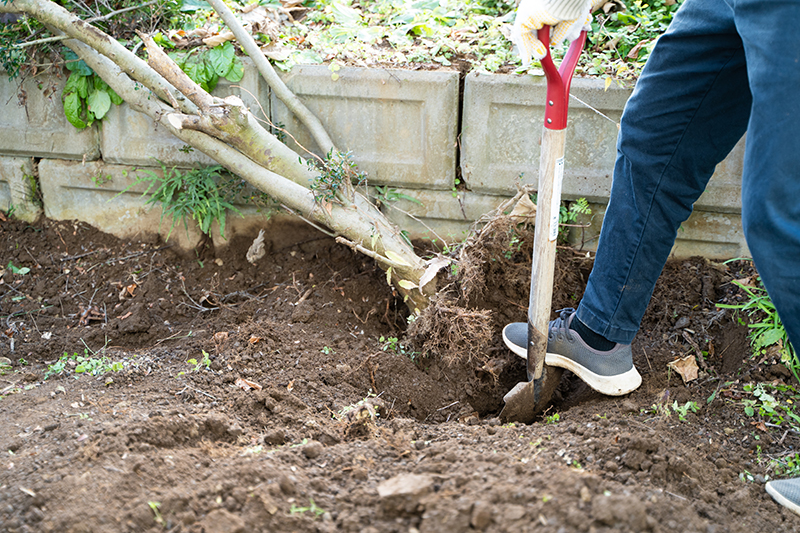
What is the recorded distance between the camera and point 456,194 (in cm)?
293

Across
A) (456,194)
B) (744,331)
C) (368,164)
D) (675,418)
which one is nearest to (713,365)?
(744,331)

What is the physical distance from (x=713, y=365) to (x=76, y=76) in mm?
3292

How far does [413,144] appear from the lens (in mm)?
2879

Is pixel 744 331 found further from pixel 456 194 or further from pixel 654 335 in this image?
pixel 456 194

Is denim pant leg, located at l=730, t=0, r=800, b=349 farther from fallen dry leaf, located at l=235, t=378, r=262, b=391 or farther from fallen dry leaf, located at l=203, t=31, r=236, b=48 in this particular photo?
fallen dry leaf, located at l=203, t=31, r=236, b=48

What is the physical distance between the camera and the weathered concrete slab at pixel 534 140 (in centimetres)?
263

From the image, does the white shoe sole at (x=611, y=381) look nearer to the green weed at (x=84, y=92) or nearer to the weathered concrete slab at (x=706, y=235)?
the weathered concrete slab at (x=706, y=235)

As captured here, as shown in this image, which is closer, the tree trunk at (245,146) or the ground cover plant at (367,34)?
the tree trunk at (245,146)

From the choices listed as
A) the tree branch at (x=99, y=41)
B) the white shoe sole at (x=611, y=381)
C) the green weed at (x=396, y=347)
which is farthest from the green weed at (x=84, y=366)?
the white shoe sole at (x=611, y=381)

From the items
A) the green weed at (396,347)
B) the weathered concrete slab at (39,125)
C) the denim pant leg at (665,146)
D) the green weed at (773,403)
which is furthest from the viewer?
the weathered concrete slab at (39,125)

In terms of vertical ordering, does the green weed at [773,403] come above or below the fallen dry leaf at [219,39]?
below

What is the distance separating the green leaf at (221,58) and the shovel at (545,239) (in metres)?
1.68

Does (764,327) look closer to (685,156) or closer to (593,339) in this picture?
(593,339)

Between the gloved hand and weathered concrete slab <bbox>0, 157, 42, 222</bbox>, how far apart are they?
291 centimetres
